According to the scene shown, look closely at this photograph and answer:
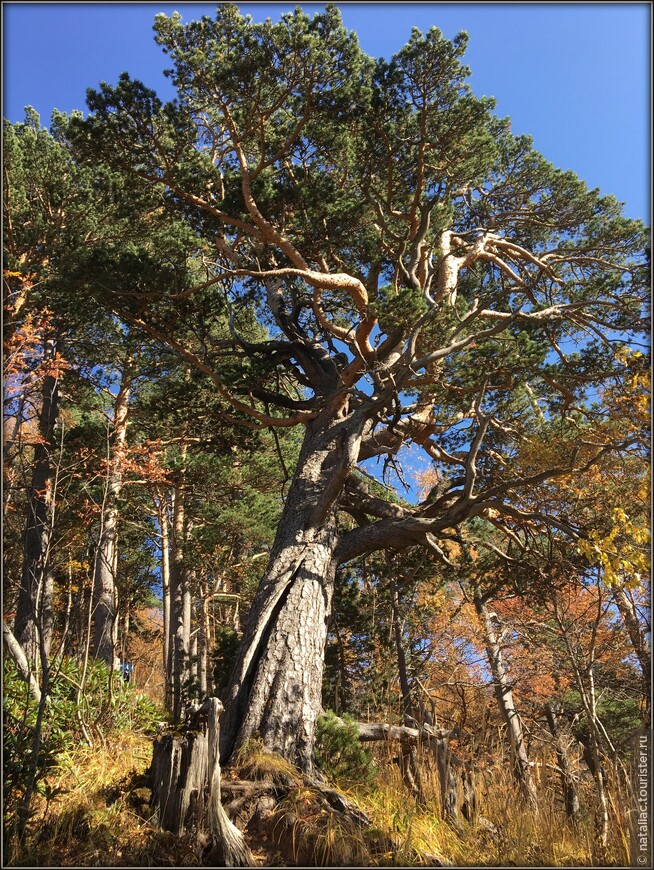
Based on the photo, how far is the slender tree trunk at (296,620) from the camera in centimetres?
497

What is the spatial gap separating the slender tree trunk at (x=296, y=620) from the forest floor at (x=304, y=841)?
30.7 inches

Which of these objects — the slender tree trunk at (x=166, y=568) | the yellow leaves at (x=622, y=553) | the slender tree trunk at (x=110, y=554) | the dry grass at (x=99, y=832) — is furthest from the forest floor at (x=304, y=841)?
the slender tree trunk at (x=166, y=568)

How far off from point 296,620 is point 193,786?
6.27 feet

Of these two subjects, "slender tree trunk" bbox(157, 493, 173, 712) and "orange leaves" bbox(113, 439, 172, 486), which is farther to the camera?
"slender tree trunk" bbox(157, 493, 173, 712)

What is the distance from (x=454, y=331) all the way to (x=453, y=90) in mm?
2595

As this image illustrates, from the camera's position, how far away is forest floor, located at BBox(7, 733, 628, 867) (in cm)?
360

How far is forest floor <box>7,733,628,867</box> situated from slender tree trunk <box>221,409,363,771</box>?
78cm

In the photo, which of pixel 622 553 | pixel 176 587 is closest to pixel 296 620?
pixel 622 553

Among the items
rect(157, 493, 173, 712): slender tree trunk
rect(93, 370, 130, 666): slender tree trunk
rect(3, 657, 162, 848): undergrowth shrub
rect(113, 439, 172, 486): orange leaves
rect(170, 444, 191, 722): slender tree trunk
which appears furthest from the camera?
rect(157, 493, 173, 712): slender tree trunk

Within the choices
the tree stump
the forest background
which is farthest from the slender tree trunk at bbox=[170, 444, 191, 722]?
the tree stump

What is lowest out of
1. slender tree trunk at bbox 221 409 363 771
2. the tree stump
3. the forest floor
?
the forest floor

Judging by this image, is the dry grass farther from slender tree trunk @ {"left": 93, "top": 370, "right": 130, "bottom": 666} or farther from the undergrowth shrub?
slender tree trunk @ {"left": 93, "top": 370, "right": 130, "bottom": 666}

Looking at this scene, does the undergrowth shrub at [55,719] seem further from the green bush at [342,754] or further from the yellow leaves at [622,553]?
the yellow leaves at [622,553]

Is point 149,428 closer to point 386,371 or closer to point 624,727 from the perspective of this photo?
point 386,371
